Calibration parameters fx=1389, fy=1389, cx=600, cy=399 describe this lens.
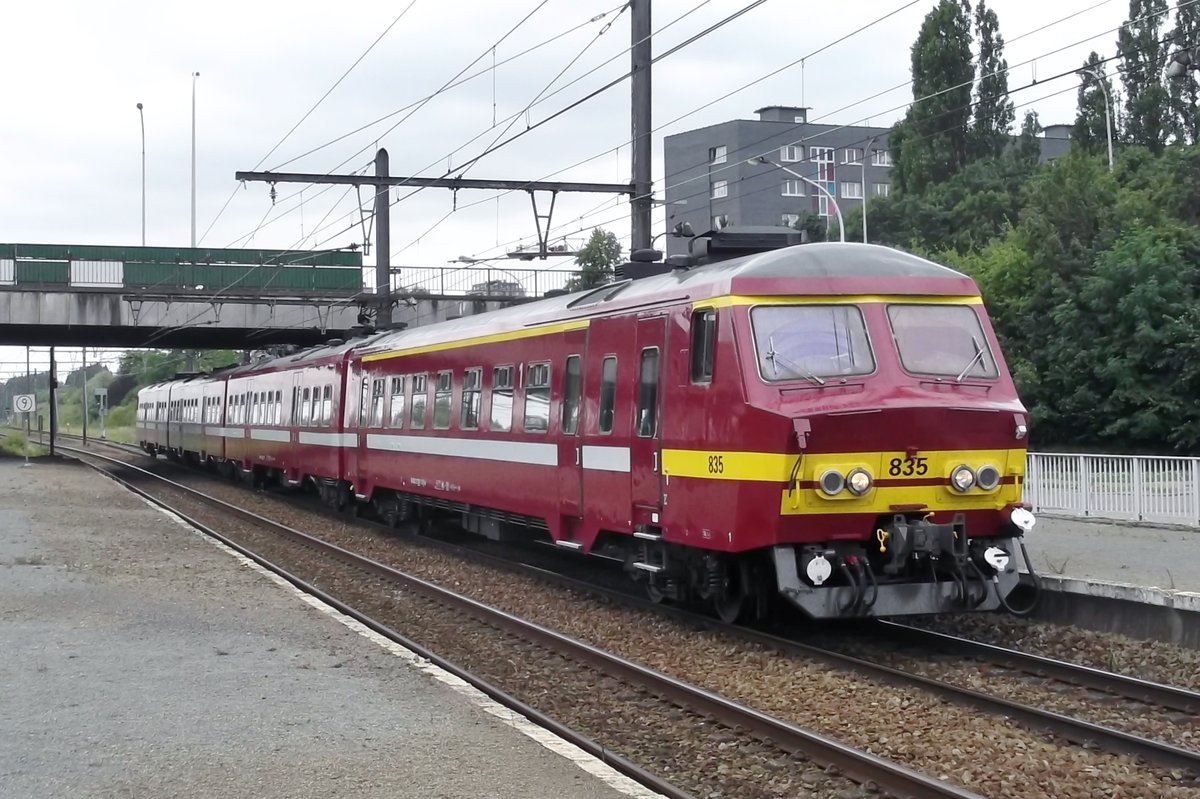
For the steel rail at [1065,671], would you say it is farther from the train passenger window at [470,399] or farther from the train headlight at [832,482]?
the train passenger window at [470,399]

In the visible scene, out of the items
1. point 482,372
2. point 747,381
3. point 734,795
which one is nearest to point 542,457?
point 482,372

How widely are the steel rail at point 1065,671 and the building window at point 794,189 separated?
223 ft

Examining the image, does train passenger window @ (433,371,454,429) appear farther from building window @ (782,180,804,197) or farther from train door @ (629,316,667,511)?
building window @ (782,180,804,197)

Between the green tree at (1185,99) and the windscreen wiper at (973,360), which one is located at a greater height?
the green tree at (1185,99)

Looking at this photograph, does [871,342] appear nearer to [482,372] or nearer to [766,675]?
[766,675]

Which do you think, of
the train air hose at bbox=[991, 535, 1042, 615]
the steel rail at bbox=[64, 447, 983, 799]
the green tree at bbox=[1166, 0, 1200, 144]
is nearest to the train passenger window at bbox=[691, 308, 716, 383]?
the steel rail at bbox=[64, 447, 983, 799]

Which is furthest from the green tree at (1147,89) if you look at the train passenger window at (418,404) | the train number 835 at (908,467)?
the train number 835 at (908,467)

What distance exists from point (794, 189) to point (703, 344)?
69.8 m

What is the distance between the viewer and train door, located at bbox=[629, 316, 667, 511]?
1206 cm

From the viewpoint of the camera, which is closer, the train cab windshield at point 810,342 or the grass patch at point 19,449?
the train cab windshield at point 810,342

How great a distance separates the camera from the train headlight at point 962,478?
1080 centimetres

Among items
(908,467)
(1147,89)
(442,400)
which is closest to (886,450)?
(908,467)

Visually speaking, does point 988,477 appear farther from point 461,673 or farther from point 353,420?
point 353,420

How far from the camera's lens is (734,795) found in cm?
720
